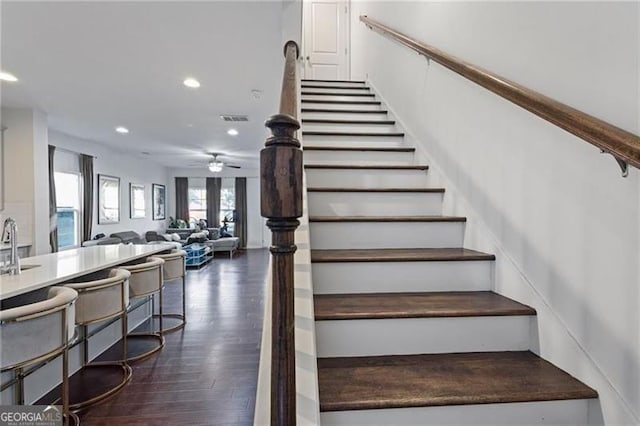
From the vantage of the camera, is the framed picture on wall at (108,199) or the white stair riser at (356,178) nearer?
the white stair riser at (356,178)

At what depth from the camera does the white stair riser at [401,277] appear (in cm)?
163

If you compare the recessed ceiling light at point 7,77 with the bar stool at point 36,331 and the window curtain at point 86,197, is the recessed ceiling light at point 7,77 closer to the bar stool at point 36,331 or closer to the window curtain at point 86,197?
the bar stool at point 36,331

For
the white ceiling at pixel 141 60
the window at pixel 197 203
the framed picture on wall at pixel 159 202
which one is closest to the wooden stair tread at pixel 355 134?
the white ceiling at pixel 141 60

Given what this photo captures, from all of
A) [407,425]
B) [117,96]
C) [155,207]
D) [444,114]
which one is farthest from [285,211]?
[155,207]

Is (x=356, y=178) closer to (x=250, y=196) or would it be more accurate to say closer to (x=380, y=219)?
(x=380, y=219)

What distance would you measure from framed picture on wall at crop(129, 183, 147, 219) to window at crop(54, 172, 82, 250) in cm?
198

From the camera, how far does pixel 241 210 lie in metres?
11.3

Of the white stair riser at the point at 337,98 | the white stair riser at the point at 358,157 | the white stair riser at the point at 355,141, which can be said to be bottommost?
the white stair riser at the point at 358,157

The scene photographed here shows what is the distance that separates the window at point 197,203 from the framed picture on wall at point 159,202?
84cm

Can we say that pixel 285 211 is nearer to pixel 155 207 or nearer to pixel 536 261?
pixel 536 261

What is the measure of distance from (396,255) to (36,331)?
6.10 ft

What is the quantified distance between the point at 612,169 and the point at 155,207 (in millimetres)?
10699

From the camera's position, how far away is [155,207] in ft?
33.1

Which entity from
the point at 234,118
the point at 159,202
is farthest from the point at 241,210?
the point at 234,118
